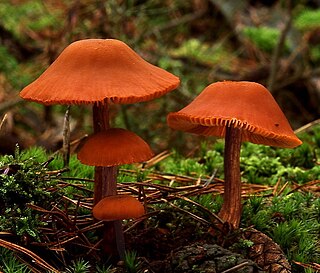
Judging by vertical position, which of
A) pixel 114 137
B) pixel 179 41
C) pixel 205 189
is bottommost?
pixel 179 41

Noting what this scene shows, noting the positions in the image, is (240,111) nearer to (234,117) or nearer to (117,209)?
(234,117)

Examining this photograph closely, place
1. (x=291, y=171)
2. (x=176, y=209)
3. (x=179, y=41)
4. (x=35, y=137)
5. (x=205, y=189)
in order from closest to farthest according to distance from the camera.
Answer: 1. (x=176, y=209)
2. (x=205, y=189)
3. (x=291, y=171)
4. (x=35, y=137)
5. (x=179, y=41)

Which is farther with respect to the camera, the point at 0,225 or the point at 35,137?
the point at 35,137

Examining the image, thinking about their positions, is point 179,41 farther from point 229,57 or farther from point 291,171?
point 291,171

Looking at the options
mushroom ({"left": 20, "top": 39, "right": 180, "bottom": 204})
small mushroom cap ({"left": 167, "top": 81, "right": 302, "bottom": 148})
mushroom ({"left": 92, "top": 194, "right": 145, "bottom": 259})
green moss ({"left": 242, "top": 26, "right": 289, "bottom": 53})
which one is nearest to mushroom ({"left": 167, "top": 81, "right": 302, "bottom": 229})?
small mushroom cap ({"left": 167, "top": 81, "right": 302, "bottom": 148})

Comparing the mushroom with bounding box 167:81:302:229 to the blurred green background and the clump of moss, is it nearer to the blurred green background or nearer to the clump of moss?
the clump of moss

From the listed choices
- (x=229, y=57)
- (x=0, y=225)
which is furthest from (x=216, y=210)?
(x=229, y=57)

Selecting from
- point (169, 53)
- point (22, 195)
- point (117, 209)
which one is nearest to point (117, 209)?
point (117, 209)
